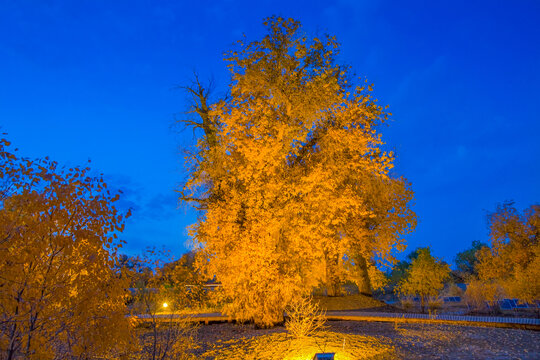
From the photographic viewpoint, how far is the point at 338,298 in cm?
1581

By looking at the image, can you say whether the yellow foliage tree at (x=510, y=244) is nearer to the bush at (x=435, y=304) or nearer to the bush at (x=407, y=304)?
the bush at (x=435, y=304)

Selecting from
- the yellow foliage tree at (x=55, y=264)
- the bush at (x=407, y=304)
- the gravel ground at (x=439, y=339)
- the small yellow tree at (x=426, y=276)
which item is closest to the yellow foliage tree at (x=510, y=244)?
the small yellow tree at (x=426, y=276)

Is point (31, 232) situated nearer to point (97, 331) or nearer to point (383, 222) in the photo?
point (97, 331)

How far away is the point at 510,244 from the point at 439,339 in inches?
358

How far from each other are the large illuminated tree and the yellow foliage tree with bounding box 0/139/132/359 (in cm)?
470

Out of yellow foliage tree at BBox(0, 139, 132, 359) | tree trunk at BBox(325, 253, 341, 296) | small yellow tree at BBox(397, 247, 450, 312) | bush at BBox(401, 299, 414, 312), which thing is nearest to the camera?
yellow foliage tree at BBox(0, 139, 132, 359)

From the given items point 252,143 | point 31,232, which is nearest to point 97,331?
point 31,232

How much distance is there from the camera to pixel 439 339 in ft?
23.2

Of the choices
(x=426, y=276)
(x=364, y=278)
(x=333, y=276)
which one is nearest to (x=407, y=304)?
(x=426, y=276)

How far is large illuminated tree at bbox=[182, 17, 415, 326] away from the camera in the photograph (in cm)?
948

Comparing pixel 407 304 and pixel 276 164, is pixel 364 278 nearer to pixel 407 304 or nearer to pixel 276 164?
pixel 407 304

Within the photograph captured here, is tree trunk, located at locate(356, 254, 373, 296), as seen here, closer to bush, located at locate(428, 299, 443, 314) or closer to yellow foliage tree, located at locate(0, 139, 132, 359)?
bush, located at locate(428, 299, 443, 314)

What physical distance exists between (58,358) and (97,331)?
0.49 metres

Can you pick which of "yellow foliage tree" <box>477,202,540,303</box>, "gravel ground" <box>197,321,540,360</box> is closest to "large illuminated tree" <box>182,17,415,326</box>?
"gravel ground" <box>197,321,540,360</box>
